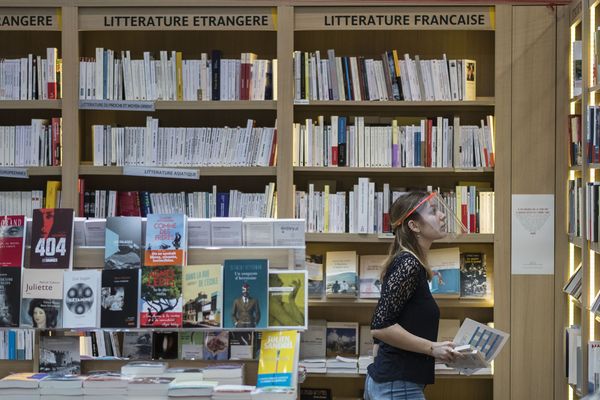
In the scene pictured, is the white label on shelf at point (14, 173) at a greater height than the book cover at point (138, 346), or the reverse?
the white label on shelf at point (14, 173)

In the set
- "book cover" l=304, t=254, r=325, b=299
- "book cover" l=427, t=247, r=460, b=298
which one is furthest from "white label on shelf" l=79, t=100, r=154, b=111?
"book cover" l=427, t=247, r=460, b=298

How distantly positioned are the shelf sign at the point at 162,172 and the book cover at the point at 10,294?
196cm

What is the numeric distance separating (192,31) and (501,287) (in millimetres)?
2541

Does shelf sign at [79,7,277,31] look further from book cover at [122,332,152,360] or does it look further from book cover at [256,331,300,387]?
book cover at [256,331,300,387]

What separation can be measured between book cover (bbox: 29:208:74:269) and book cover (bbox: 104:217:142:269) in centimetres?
15

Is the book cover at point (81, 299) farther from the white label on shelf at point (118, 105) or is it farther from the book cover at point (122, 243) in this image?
the white label on shelf at point (118, 105)

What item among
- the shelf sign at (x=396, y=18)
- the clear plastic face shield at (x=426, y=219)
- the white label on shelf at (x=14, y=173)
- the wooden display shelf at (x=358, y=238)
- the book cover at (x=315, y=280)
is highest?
the shelf sign at (x=396, y=18)

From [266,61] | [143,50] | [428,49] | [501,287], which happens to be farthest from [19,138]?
[501,287]

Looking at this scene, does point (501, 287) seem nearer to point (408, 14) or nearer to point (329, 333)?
point (329, 333)

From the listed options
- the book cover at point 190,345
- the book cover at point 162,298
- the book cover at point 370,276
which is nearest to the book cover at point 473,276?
the book cover at point 370,276

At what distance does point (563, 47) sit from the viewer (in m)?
5.54

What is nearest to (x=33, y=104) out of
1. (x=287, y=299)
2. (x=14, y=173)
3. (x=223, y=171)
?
(x=14, y=173)

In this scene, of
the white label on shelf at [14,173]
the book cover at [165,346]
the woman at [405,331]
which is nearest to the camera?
the woman at [405,331]

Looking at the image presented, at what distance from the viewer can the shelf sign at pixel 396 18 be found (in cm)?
557
